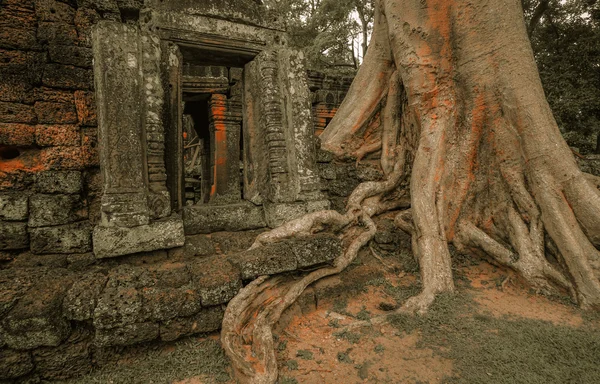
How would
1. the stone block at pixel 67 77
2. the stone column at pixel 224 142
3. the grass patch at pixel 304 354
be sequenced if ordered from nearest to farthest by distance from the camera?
the grass patch at pixel 304 354, the stone block at pixel 67 77, the stone column at pixel 224 142

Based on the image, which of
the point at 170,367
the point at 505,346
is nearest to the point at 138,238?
the point at 170,367

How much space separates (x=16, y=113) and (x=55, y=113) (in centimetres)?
26

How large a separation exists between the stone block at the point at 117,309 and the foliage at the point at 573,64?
32.6 feet

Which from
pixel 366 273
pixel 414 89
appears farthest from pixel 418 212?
pixel 414 89

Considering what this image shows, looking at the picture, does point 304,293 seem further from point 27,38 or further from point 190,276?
point 27,38

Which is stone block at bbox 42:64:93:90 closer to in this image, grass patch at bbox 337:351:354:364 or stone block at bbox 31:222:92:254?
stone block at bbox 31:222:92:254

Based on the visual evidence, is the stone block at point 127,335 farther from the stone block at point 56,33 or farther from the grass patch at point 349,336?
the stone block at point 56,33

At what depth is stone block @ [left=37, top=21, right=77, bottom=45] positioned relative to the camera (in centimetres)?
263

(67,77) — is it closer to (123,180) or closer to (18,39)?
(18,39)

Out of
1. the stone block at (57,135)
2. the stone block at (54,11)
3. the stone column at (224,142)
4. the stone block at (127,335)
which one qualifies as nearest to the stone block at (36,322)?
the stone block at (127,335)

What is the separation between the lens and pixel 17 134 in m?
2.54

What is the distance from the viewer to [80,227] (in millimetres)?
2570

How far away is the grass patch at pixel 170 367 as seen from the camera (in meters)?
1.84

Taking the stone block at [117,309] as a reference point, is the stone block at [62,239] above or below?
above
